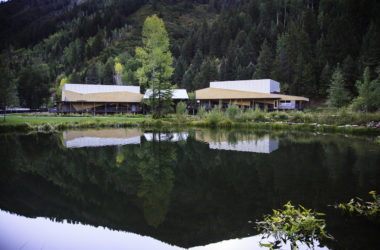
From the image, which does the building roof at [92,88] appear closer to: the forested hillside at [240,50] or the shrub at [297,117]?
the forested hillside at [240,50]

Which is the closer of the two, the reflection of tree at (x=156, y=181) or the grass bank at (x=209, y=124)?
the reflection of tree at (x=156, y=181)

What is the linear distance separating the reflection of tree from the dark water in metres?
0.02

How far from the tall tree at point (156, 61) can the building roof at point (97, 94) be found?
13.4m

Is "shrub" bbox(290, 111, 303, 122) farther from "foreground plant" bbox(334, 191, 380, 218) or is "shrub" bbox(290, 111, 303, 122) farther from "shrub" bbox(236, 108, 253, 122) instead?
"foreground plant" bbox(334, 191, 380, 218)

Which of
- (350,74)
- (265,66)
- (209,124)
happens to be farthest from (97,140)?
(265,66)

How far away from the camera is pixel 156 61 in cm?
2672

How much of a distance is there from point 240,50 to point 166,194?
59.7 metres

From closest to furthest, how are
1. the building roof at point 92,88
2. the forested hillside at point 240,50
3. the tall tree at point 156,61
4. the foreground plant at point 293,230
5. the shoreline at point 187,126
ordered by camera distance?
the foreground plant at point 293,230 → the shoreline at point 187,126 → the tall tree at point 156,61 → the building roof at point 92,88 → the forested hillside at point 240,50

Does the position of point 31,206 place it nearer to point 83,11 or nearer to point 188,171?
point 188,171

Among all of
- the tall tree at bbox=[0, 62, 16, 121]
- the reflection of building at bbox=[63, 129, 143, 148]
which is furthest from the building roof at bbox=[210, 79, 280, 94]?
the tall tree at bbox=[0, 62, 16, 121]

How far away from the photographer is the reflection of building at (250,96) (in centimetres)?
3794

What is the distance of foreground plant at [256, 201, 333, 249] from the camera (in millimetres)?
3730

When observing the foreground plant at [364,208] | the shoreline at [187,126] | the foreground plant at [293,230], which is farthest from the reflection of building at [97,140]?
the foreground plant at [364,208]

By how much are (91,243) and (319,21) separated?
70219mm
